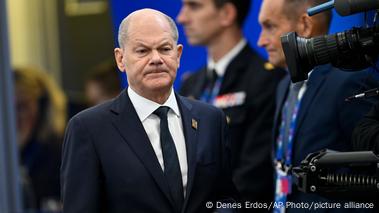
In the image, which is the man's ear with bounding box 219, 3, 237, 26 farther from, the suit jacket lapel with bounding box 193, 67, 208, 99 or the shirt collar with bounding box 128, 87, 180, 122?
the shirt collar with bounding box 128, 87, 180, 122

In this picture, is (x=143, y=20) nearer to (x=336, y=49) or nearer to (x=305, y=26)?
(x=336, y=49)

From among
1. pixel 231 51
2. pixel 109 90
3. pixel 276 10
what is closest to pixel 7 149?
pixel 109 90

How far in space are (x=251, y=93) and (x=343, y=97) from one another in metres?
1.05

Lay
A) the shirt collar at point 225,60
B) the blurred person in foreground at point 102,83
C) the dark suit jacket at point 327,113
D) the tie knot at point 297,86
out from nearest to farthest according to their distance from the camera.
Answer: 1. the dark suit jacket at point 327,113
2. the tie knot at point 297,86
3. the shirt collar at point 225,60
4. the blurred person in foreground at point 102,83

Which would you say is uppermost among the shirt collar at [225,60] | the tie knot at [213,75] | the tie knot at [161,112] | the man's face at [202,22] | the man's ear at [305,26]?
the man's face at [202,22]

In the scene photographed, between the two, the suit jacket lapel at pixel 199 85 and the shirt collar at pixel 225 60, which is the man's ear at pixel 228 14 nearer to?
the shirt collar at pixel 225 60

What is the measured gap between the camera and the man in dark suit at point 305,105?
3523mm

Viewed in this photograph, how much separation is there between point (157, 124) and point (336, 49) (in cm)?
69

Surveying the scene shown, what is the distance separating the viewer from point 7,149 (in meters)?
5.89

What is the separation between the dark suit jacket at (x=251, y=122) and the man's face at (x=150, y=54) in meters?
1.40

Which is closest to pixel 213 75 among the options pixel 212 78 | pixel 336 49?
pixel 212 78

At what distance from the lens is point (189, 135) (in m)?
3.12

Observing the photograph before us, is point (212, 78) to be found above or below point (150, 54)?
below

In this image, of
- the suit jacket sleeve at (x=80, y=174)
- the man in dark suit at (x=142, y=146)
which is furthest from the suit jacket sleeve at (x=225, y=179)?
the suit jacket sleeve at (x=80, y=174)
